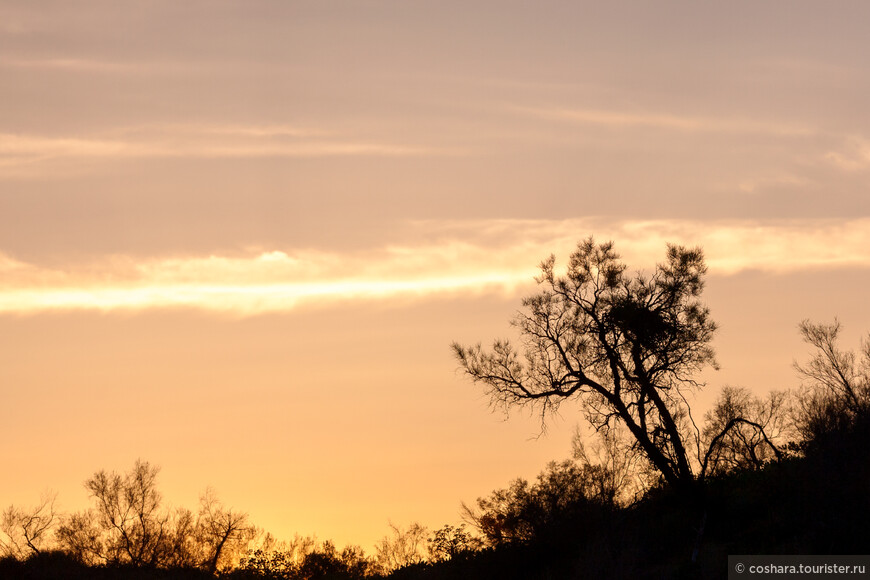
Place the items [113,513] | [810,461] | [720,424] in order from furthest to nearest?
[720,424] < [113,513] < [810,461]

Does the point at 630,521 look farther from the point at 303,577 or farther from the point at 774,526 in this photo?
the point at 303,577

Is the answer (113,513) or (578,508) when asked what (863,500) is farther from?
(113,513)

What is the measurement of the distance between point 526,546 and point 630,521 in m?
3.93

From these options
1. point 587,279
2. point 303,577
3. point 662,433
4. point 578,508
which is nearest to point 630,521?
point 578,508

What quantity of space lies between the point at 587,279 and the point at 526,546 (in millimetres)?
9867

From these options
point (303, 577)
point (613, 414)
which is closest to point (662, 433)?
point (613, 414)

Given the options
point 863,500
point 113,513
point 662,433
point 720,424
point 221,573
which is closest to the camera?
point 863,500

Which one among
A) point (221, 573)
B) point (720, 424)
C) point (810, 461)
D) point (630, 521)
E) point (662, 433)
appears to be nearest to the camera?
point (810, 461)

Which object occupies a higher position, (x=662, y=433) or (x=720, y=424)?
(x=720, y=424)

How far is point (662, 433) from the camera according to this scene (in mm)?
34406

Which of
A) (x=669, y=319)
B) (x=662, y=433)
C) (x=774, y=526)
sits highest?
(x=669, y=319)

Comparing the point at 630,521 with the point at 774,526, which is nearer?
the point at 774,526

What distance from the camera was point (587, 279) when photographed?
35.7m

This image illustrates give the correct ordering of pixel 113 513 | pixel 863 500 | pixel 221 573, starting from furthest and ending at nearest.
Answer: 1. pixel 113 513
2. pixel 221 573
3. pixel 863 500
